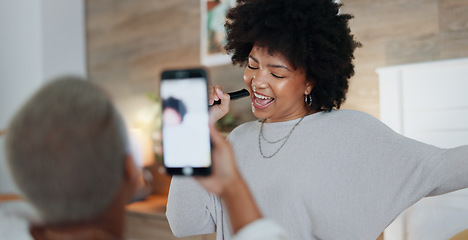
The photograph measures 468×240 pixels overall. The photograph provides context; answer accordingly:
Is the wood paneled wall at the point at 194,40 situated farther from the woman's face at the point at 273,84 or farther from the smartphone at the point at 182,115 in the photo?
the smartphone at the point at 182,115

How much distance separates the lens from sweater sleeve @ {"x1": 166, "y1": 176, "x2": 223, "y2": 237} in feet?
4.20

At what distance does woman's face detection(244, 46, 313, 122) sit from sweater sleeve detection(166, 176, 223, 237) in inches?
10.9

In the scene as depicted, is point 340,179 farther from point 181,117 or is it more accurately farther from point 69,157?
point 69,157

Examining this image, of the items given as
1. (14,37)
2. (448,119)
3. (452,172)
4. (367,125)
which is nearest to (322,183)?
(367,125)

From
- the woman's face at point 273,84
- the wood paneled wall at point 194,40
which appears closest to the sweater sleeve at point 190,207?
the woman's face at point 273,84

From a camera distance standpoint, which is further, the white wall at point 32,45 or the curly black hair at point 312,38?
the white wall at point 32,45

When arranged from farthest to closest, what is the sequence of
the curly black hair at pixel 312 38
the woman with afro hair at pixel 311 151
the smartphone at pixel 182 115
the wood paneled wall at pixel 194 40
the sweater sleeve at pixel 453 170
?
the wood paneled wall at pixel 194 40
the curly black hair at pixel 312 38
the woman with afro hair at pixel 311 151
the sweater sleeve at pixel 453 170
the smartphone at pixel 182 115

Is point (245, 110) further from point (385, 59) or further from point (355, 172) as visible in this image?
point (355, 172)

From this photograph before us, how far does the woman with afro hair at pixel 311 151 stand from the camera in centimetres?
111

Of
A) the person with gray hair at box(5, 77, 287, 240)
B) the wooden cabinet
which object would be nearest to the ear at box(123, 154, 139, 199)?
the person with gray hair at box(5, 77, 287, 240)

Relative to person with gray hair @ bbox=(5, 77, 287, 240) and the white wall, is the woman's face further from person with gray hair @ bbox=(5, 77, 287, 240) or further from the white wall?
the white wall

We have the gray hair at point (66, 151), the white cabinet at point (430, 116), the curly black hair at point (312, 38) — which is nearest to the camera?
the gray hair at point (66, 151)

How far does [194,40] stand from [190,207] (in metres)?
1.67

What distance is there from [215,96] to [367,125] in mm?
443
